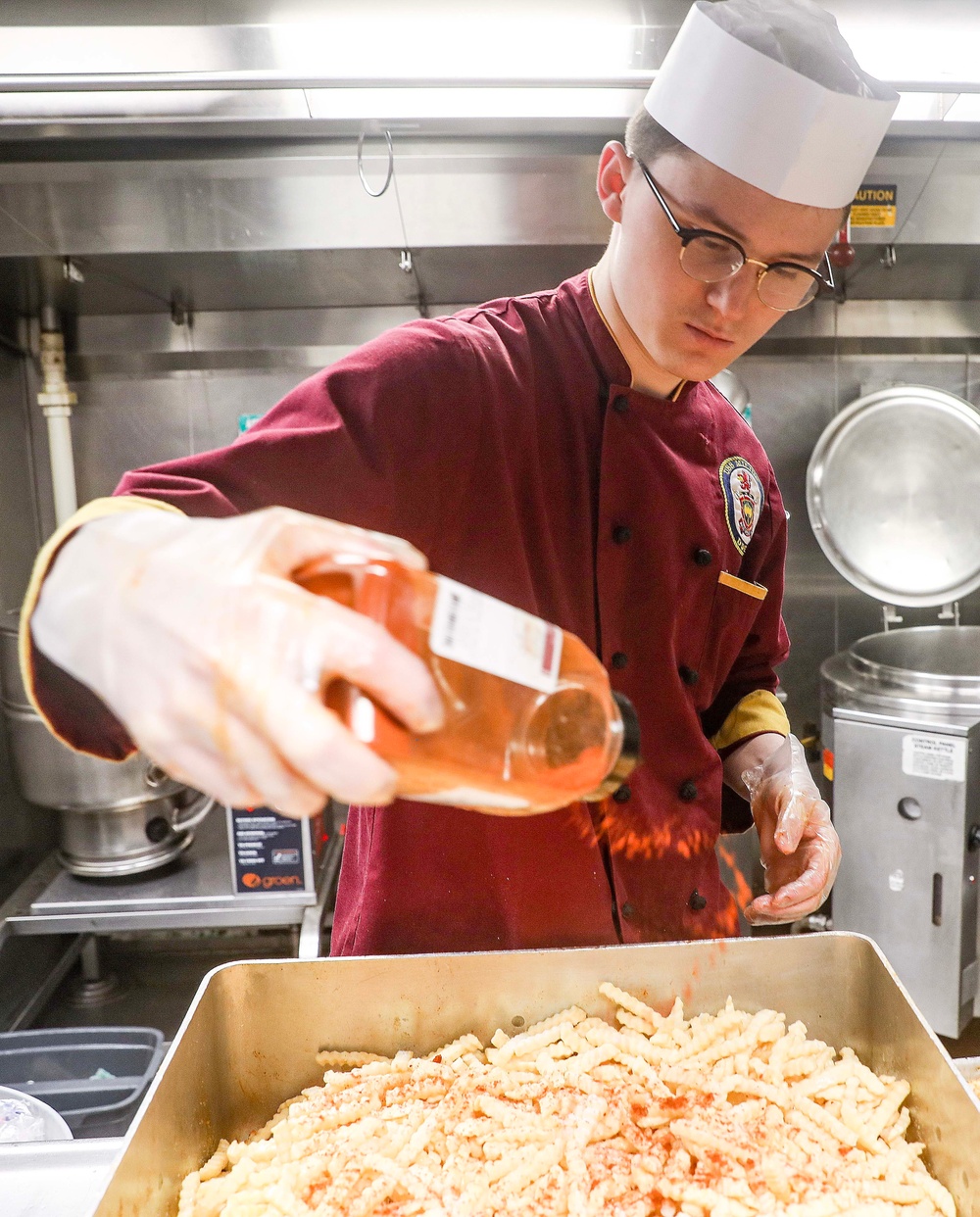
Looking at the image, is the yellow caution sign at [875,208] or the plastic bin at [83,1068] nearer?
the plastic bin at [83,1068]

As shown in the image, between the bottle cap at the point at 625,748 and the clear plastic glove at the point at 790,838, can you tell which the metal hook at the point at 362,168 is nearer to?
the clear plastic glove at the point at 790,838

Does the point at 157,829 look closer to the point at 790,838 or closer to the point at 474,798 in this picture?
Result: the point at 790,838

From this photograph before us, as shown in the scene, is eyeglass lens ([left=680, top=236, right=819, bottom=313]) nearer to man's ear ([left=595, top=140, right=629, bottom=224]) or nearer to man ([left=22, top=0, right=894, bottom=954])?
man ([left=22, top=0, right=894, bottom=954])

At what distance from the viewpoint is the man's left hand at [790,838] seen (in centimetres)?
141

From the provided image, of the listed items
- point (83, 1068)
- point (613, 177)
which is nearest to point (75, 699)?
point (613, 177)

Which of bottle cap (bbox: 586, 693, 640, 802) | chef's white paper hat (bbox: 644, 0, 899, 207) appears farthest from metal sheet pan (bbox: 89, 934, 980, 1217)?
chef's white paper hat (bbox: 644, 0, 899, 207)

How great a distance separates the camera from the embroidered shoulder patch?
157cm

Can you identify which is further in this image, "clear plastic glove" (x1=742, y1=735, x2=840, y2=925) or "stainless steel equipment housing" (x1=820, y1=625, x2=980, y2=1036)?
Answer: "stainless steel equipment housing" (x1=820, y1=625, x2=980, y2=1036)

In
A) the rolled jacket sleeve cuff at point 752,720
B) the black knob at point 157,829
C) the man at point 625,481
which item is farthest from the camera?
the black knob at point 157,829

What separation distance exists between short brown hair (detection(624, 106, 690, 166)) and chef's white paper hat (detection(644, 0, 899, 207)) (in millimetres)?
11

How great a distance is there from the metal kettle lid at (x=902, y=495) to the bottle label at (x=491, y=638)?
2.96 metres

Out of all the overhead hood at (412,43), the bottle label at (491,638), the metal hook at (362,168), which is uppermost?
the overhead hood at (412,43)

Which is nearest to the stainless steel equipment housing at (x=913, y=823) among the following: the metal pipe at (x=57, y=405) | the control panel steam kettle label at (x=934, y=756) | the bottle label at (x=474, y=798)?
the control panel steam kettle label at (x=934, y=756)

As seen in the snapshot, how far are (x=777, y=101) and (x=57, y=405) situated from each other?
272 cm
